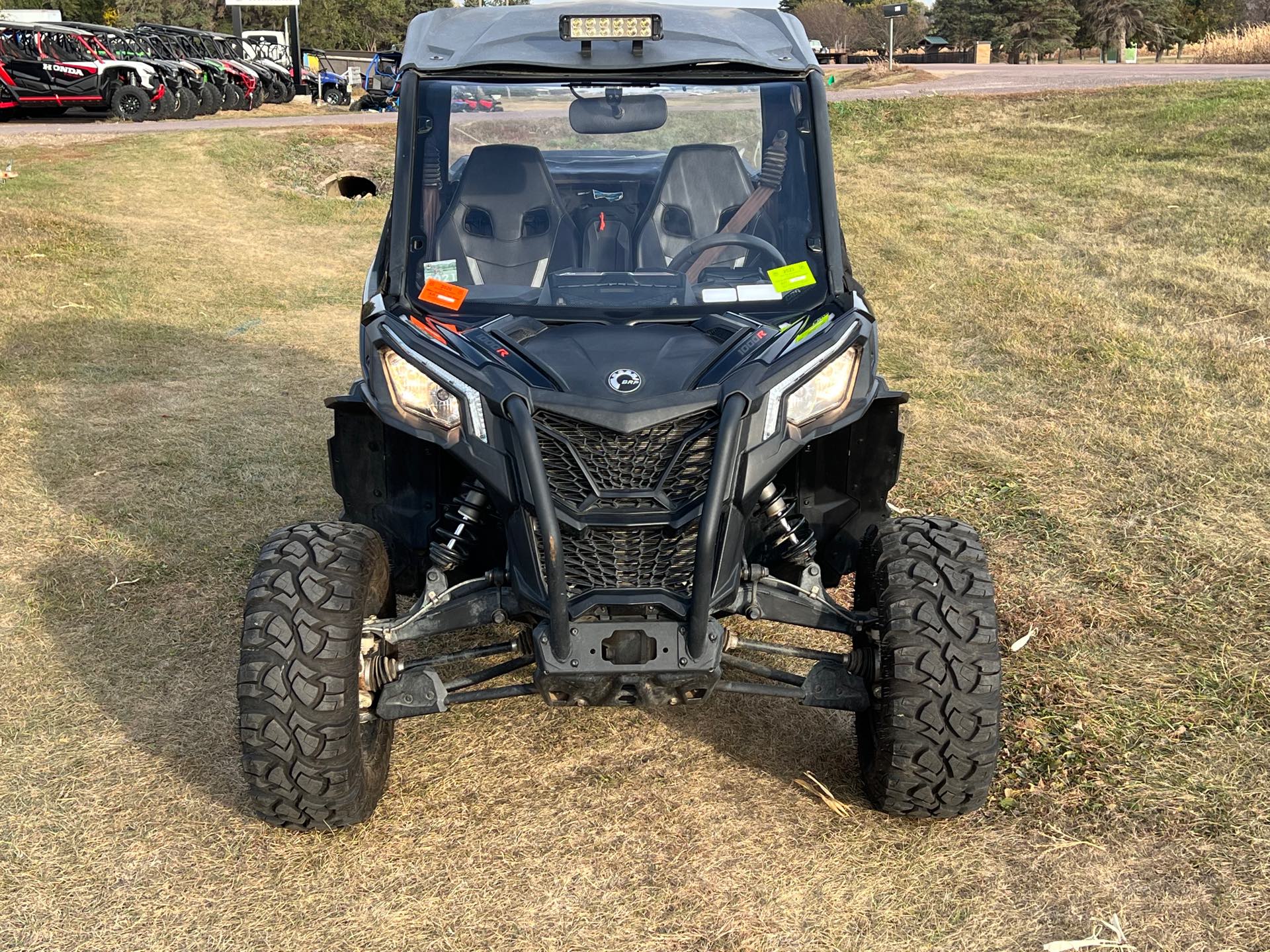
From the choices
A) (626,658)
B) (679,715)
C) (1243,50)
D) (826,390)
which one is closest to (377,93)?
(1243,50)

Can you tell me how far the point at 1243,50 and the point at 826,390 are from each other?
115 feet

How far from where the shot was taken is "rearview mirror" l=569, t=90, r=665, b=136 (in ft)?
13.6

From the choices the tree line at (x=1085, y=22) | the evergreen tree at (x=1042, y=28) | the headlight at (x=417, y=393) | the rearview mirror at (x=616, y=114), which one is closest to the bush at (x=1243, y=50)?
the tree line at (x=1085, y=22)

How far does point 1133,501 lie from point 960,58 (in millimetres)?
57132

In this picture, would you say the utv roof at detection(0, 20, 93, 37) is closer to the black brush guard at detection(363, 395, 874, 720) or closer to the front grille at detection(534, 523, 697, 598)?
the black brush guard at detection(363, 395, 874, 720)

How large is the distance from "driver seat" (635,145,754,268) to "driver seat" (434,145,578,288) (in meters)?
0.25

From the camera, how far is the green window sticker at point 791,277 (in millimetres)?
3947

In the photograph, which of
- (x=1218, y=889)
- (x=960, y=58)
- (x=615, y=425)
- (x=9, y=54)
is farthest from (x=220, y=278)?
(x=960, y=58)

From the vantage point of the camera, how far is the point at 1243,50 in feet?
108

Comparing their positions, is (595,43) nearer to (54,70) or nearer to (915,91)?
(54,70)

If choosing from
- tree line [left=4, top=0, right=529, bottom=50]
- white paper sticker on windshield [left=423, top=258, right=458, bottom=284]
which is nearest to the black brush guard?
white paper sticker on windshield [left=423, top=258, right=458, bottom=284]

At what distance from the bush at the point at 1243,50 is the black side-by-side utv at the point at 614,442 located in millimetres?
32472

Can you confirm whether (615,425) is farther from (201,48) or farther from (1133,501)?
(201,48)

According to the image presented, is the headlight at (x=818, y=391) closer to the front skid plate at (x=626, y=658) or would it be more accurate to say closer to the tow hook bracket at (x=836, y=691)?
the front skid plate at (x=626, y=658)
